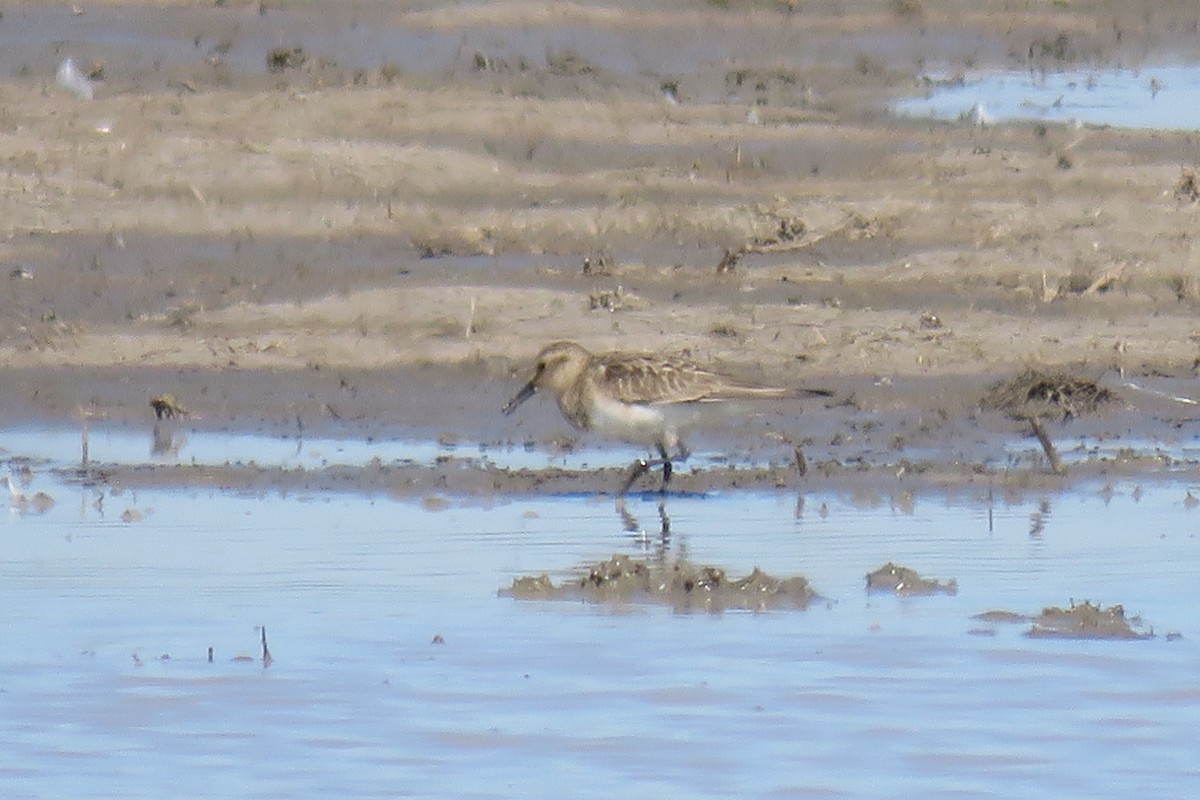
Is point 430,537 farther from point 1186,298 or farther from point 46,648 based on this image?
point 1186,298

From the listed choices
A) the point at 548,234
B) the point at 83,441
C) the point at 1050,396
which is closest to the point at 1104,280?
the point at 1050,396

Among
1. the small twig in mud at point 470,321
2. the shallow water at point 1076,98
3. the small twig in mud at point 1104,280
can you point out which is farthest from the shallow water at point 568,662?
the shallow water at point 1076,98

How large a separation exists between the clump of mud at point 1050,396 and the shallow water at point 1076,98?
5.82 meters

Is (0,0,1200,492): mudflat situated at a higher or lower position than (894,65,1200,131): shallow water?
lower

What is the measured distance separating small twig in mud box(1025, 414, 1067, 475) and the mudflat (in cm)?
4

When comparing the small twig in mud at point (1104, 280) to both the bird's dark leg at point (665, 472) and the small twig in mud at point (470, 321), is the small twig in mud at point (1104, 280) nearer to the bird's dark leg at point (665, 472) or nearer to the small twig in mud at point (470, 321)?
the small twig in mud at point (470, 321)

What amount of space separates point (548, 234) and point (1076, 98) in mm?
5839

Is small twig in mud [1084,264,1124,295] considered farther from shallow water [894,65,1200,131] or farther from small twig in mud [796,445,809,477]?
shallow water [894,65,1200,131]

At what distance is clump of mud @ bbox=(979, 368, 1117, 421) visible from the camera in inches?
420

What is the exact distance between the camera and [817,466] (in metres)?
9.82

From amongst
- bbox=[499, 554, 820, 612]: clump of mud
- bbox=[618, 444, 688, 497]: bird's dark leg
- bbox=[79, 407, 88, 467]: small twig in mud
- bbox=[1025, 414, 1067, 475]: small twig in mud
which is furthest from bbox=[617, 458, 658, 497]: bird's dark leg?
bbox=[79, 407, 88, 467]: small twig in mud

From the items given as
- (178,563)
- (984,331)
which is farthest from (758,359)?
(178,563)

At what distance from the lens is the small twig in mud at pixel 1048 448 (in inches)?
377

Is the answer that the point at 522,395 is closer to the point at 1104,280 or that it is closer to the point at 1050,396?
the point at 1050,396
